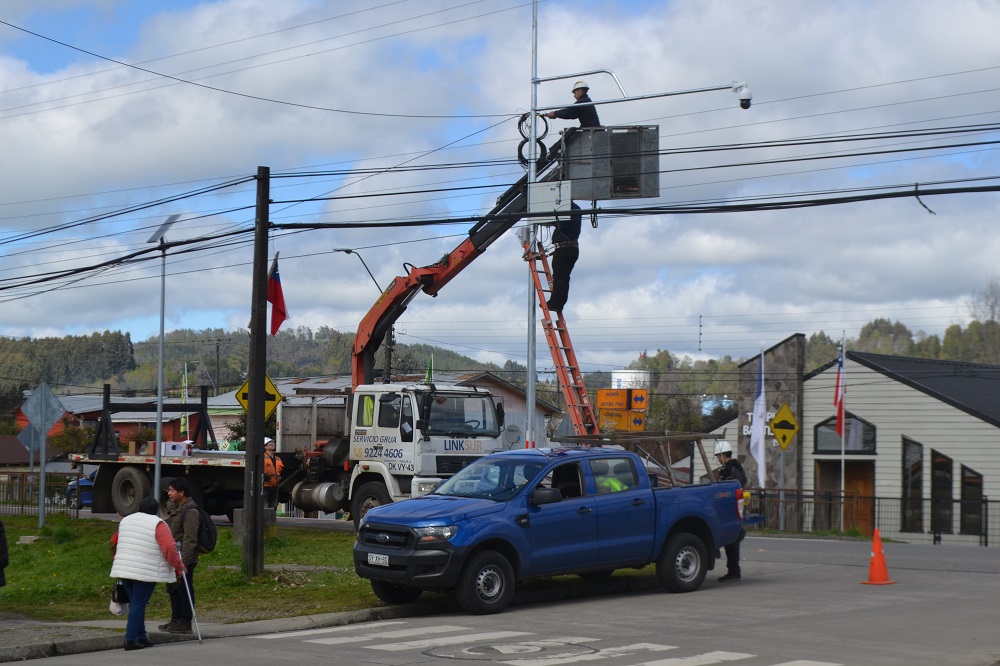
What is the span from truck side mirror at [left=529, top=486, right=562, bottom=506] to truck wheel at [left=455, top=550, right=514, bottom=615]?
0.75 meters

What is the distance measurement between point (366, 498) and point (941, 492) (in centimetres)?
1944

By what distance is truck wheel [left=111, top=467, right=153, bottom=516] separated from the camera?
2530 cm

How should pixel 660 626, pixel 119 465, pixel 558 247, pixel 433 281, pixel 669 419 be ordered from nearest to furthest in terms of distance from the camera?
pixel 660 626
pixel 558 247
pixel 433 281
pixel 119 465
pixel 669 419

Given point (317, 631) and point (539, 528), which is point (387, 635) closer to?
point (317, 631)

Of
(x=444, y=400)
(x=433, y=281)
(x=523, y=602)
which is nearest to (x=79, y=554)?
(x=444, y=400)

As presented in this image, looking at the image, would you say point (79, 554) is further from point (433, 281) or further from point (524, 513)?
point (524, 513)

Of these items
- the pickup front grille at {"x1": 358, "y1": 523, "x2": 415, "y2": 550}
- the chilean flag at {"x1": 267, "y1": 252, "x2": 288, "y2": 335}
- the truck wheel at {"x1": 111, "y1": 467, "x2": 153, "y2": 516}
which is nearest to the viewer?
the pickup front grille at {"x1": 358, "y1": 523, "x2": 415, "y2": 550}

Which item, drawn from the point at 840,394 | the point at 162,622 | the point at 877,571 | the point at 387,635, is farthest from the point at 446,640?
the point at 840,394

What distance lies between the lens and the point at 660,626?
12.1 meters

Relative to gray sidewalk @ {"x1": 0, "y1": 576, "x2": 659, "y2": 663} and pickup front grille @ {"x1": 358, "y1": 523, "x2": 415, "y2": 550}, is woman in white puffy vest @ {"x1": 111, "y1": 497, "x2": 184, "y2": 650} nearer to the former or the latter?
gray sidewalk @ {"x1": 0, "y1": 576, "x2": 659, "y2": 663}

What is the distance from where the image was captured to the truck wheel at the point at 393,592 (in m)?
13.4

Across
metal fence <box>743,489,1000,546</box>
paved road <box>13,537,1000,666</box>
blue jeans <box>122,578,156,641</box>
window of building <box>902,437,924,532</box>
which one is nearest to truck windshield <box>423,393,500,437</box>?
paved road <box>13,537,1000,666</box>

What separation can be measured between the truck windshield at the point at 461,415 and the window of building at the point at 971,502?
16160 millimetres

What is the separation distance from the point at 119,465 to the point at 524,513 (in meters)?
15.7
